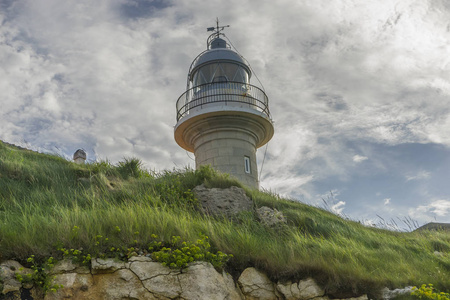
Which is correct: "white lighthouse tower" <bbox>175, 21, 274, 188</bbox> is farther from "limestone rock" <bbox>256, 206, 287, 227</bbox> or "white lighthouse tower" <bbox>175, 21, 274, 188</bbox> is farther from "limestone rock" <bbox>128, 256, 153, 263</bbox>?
"limestone rock" <bbox>128, 256, 153, 263</bbox>

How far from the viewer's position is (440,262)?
7109 millimetres

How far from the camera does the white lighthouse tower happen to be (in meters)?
14.3

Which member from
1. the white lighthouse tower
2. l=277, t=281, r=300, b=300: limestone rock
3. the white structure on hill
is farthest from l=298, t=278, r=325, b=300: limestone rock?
the white structure on hill

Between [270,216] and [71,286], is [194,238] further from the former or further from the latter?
[270,216]

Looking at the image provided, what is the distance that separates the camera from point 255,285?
208 inches

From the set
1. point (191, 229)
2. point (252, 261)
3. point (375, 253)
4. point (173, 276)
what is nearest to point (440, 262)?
point (375, 253)

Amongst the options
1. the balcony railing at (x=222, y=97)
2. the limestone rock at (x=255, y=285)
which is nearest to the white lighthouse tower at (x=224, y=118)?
the balcony railing at (x=222, y=97)

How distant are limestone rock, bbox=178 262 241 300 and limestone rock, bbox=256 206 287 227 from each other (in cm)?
301

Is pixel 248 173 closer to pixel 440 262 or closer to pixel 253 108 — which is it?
pixel 253 108

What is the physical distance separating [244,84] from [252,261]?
10.6 metres

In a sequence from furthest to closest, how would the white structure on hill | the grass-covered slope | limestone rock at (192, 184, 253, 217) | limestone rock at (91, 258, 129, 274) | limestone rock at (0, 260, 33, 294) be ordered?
the white structure on hill
limestone rock at (192, 184, 253, 217)
the grass-covered slope
limestone rock at (91, 258, 129, 274)
limestone rock at (0, 260, 33, 294)

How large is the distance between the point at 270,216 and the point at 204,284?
3.72 m

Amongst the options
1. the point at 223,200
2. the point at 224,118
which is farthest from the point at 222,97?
the point at 223,200

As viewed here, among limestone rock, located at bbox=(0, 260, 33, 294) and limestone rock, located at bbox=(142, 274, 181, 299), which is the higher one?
limestone rock, located at bbox=(0, 260, 33, 294)
